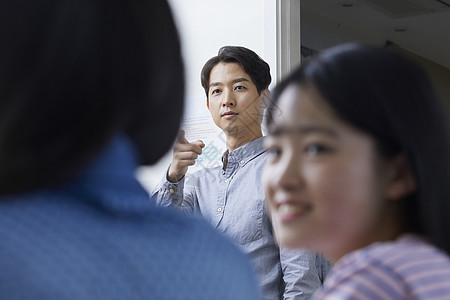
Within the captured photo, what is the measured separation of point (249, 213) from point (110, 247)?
5.31ft

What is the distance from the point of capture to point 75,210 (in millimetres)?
531

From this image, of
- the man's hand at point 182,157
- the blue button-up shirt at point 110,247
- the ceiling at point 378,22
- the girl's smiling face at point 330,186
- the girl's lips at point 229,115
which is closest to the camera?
the blue button-up shirt at point 110,247

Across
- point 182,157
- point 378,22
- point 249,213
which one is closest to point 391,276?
point 249,213

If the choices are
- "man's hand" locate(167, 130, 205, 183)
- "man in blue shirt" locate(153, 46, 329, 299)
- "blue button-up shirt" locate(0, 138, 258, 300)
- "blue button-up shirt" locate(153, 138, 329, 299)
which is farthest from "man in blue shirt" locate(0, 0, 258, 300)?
"man's hand" locate(167, 130, 205, 183)

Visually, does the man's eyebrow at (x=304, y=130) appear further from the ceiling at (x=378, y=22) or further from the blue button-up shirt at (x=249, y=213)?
the ceiling at (x=378, y=22)

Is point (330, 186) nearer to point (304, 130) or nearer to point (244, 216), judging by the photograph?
point (304, 130)

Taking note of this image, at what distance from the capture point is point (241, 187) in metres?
2.21

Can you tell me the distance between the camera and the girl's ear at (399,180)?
0.71m

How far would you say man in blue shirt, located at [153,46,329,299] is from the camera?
2066 mm

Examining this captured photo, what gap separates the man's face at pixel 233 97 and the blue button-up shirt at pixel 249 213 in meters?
0.25

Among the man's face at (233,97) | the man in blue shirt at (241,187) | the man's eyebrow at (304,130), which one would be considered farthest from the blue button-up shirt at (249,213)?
the man's eyebrow at (304,130)

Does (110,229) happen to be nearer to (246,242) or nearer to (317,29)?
(246,242)

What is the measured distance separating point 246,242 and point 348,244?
4.51ft

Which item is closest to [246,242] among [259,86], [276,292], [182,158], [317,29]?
[276,292]
